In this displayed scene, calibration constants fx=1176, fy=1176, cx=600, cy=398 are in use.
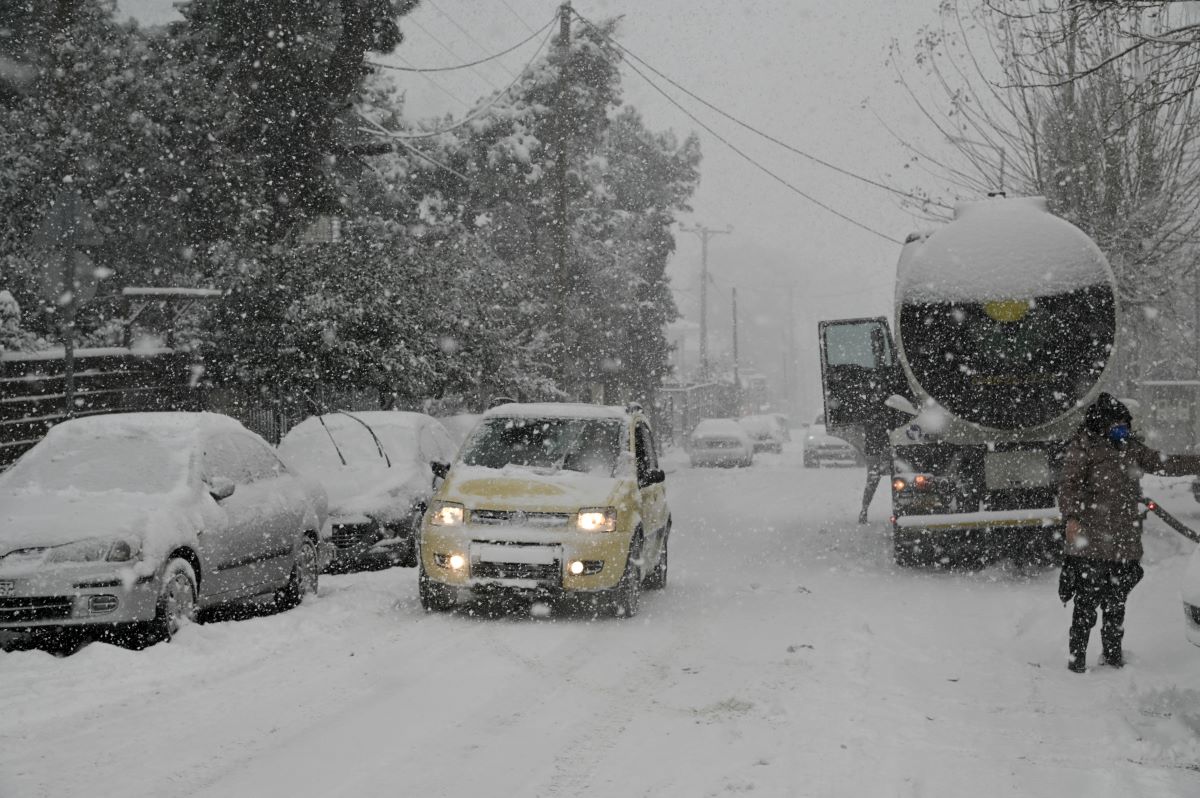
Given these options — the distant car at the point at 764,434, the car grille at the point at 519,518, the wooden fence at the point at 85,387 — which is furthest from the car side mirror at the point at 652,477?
the distant car at the point at 764,434

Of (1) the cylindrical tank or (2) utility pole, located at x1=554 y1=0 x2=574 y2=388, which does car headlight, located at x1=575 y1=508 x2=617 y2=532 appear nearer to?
(1) the cylindrical tank

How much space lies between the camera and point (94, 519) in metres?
7.81

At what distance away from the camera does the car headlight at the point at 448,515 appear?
9.47 metres

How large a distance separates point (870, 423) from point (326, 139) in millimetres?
Result: 12374

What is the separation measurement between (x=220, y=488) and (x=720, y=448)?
28.7 metres

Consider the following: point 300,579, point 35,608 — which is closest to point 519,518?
point 300,579

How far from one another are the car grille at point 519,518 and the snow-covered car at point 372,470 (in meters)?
3.12

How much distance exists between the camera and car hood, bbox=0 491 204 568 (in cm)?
765

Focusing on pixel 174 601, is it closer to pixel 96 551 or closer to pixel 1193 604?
pixel 96 551

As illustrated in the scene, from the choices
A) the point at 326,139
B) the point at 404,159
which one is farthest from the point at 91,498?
the point at 404,159

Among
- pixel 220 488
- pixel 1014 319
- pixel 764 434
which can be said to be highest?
pixel 1014 319

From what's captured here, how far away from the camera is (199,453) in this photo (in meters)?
9.04

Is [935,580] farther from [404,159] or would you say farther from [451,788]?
[404,159]

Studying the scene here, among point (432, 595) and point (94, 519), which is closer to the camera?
point (94, 519)
